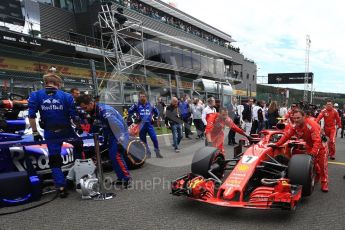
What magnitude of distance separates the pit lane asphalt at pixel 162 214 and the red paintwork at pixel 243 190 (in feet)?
0.61

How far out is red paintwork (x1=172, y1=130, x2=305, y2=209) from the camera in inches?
154

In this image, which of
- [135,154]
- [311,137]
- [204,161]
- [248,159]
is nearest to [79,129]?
[135,154]

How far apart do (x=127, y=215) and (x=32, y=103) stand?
2.14 meters

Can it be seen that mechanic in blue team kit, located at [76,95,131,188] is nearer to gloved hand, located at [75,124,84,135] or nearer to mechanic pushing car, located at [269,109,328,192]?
gloved hand, located at [75,124,84,135]

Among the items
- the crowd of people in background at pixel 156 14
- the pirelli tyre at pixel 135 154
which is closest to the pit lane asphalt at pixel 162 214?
the pirelli tyre at pixel 135 154

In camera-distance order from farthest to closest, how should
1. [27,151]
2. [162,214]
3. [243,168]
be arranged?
[27,151] → [243,168] → [162,214]

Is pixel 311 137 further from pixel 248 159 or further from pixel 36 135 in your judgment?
pixel 36 135

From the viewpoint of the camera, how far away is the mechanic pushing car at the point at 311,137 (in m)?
5.09

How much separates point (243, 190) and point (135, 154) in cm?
296

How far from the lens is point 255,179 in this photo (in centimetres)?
497

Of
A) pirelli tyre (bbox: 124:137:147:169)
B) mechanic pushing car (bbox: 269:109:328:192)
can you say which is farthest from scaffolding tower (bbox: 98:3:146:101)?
mechanic pushing car (bbox: 269:109:328:192)

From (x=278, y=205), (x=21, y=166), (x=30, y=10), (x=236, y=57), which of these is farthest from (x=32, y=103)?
(x=236, y=57)

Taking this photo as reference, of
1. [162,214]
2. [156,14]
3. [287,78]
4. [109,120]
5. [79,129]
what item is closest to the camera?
[162,214]

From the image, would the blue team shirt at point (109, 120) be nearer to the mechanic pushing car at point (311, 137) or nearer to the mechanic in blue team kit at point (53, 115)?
the mechanic in blue team kit at point (53, 115)
